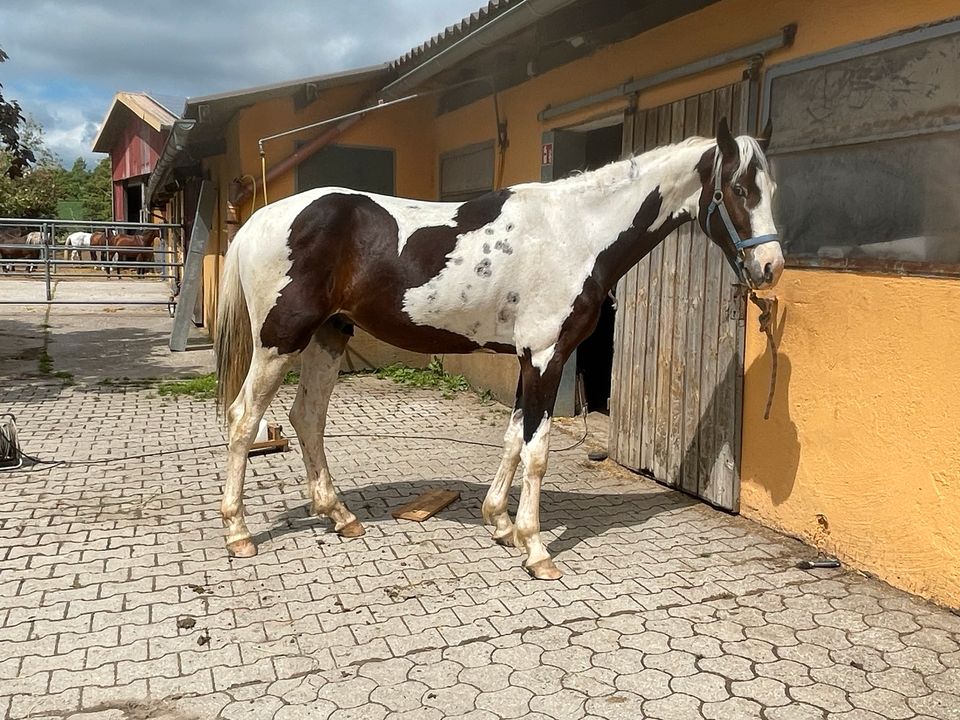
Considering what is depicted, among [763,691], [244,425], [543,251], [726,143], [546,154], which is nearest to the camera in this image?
[763,691]

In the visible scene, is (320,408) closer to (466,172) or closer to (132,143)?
(466,172)

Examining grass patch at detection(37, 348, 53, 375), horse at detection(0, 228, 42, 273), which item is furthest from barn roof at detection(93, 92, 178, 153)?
grass patch at detection(37, 348, 53, 375)

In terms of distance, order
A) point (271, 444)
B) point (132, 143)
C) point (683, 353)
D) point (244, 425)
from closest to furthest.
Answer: point (244, 425), point (683, 353), point (271, 444), point (132, 143)

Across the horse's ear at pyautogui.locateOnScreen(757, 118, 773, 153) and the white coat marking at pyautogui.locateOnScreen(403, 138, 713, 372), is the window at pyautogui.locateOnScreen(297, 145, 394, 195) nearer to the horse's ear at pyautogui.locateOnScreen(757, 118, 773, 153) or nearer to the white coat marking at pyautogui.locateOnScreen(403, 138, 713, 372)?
the white coat marking at pyautogui.locateOnScreen(403, 138, 713, 372)

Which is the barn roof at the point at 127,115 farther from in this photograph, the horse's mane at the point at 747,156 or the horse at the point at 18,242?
the horse's mane at the point at 747,156

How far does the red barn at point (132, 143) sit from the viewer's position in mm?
19312

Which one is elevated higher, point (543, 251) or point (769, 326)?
point (543, 251)

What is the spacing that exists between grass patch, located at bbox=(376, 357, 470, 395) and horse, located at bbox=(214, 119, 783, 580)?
14.6ft

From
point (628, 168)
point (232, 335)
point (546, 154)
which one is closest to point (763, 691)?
point (628, 168)

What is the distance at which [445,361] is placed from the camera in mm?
9055

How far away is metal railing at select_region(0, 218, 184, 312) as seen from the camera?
12.0m

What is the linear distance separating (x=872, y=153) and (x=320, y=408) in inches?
122

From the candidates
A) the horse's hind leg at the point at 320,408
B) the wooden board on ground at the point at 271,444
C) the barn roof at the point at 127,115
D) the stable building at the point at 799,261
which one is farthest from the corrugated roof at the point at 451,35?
the barn roof at the point at 127,115

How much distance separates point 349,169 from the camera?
28.2ft
